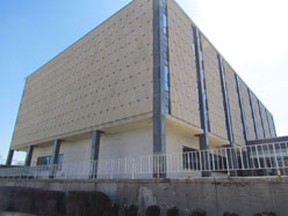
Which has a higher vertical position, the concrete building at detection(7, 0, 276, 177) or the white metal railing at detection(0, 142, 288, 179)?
the concrete building at detection(7, 0, 276, 177)

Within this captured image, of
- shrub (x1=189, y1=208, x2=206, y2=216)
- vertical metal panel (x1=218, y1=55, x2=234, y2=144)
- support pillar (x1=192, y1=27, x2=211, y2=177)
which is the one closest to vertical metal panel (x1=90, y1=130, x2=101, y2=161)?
support pillar (x1=192, y1=27, x2=211, y2=177)

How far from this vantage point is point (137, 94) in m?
13.3

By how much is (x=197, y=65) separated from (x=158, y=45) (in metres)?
5.53

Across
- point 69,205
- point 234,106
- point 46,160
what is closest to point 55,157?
point 46,160

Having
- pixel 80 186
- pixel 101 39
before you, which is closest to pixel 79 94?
pixel 101 39

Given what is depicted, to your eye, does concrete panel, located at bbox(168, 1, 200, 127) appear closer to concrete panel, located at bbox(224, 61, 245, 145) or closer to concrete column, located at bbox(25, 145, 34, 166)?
concrete panel, located at bbox(224, 61, 245, 145)

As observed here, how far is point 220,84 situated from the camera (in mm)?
21250

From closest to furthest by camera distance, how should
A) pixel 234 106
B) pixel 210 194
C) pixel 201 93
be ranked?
pixel 210 194
pixel 201 93
pixel 234 106

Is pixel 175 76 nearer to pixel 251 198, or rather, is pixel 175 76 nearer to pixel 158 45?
pixel 158 45

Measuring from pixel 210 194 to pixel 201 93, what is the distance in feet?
38.6

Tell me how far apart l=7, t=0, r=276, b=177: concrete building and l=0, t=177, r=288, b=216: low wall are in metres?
3.83

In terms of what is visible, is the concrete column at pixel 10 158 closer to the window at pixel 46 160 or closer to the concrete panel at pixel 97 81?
the concrete panel at pixel 97 81

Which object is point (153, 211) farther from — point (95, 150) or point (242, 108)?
Answer: point (242, 108)

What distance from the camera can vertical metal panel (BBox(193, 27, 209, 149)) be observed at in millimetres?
15711
